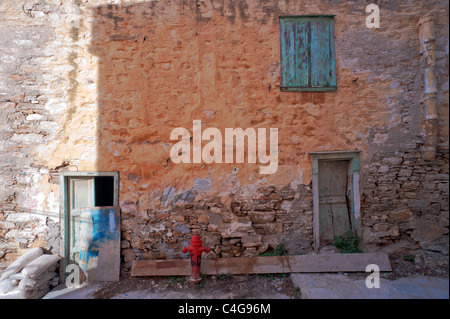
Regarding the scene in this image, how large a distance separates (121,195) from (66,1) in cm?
381

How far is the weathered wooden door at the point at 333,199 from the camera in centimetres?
478

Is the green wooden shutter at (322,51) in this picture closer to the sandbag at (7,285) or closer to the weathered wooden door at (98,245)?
the weathered wooden door at (98,245)

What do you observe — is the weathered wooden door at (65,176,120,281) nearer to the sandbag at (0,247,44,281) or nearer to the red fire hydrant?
the sandbag at (0,247,44,281)

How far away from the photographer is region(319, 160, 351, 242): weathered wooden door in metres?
4.78

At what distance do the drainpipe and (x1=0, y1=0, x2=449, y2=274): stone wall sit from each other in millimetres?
136

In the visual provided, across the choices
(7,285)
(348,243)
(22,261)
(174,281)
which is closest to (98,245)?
(22,261)

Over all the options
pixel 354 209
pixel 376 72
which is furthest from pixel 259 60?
pixel 354 209

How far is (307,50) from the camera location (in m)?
4.77

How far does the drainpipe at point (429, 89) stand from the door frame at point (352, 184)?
1246mm

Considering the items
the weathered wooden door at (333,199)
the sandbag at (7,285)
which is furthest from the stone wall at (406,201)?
the sandbag at (7,285)

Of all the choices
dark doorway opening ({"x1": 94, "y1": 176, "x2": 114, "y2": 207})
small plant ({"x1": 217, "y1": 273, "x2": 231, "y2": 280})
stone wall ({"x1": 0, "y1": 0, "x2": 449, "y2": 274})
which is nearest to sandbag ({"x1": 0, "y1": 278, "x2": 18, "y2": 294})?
stone wall ({"x1": 0, "y1": 0, "x2": 449, "y2": 274})

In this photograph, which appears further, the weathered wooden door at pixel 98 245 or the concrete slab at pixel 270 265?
the weathered wooden door at pixel 98 245

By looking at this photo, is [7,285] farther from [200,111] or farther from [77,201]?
[200,111]

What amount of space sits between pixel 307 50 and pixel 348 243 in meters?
3.75
